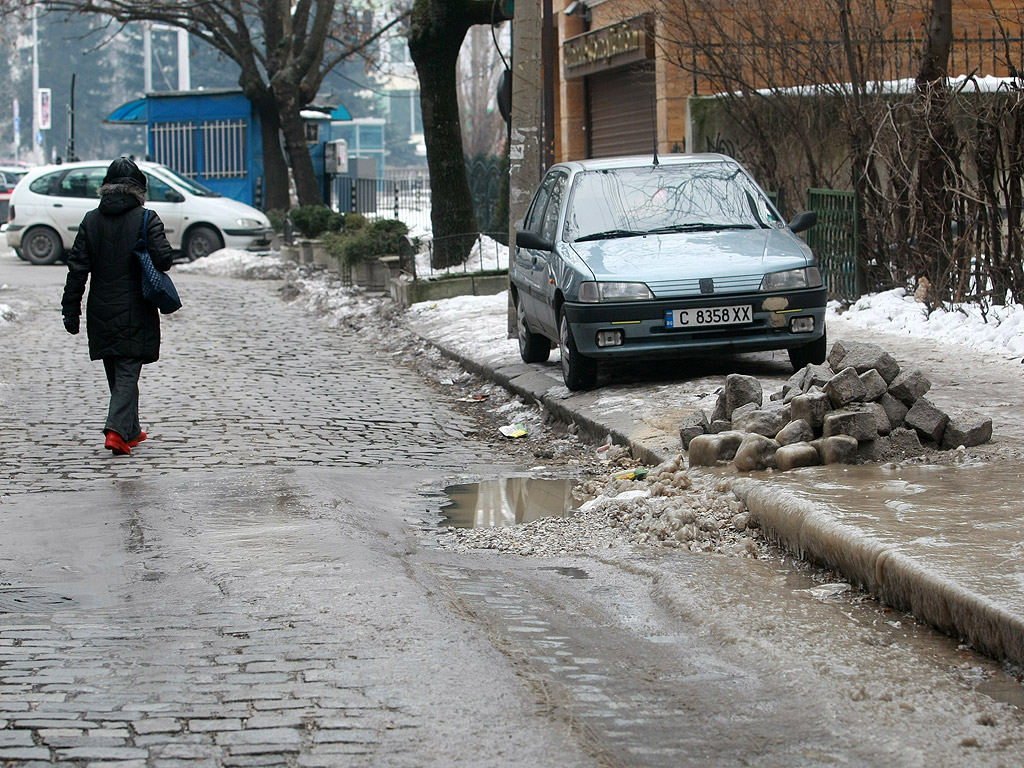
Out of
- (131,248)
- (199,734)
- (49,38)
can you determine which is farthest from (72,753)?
(49,38)

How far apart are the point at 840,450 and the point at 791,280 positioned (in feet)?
10.2

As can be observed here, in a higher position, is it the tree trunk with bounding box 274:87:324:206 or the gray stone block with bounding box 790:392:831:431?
→ the tree trunk with bounding box 274:87:324:206

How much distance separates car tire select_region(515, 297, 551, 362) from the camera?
37.3 feet

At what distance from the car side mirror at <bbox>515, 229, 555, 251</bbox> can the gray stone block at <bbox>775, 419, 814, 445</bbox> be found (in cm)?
372

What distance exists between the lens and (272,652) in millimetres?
4277

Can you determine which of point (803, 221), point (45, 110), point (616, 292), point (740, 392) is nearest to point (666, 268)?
point (616, 292)

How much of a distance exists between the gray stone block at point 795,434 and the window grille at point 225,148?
27424mm

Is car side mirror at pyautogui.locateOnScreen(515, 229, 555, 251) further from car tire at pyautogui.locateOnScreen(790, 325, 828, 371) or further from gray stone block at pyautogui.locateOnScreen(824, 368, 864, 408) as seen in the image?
gray stone block at pyautogui.locateOnScreen(824, 368, 864, 408)

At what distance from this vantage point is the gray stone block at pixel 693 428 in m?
7.23

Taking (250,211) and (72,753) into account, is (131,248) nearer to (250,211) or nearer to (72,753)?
(72,753)

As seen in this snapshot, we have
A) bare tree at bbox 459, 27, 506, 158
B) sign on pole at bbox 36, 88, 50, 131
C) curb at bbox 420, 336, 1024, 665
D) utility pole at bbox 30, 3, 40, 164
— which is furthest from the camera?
utility pole at bbox 30, 3, 40, 164

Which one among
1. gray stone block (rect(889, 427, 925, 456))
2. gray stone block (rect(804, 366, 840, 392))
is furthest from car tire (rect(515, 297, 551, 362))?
gray stone block (rect(889, 427, 925, 456))

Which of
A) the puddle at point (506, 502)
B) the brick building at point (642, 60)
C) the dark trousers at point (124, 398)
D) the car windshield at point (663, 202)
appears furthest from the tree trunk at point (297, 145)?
the puddle at point (506, 502)

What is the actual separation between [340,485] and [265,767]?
152 inches
